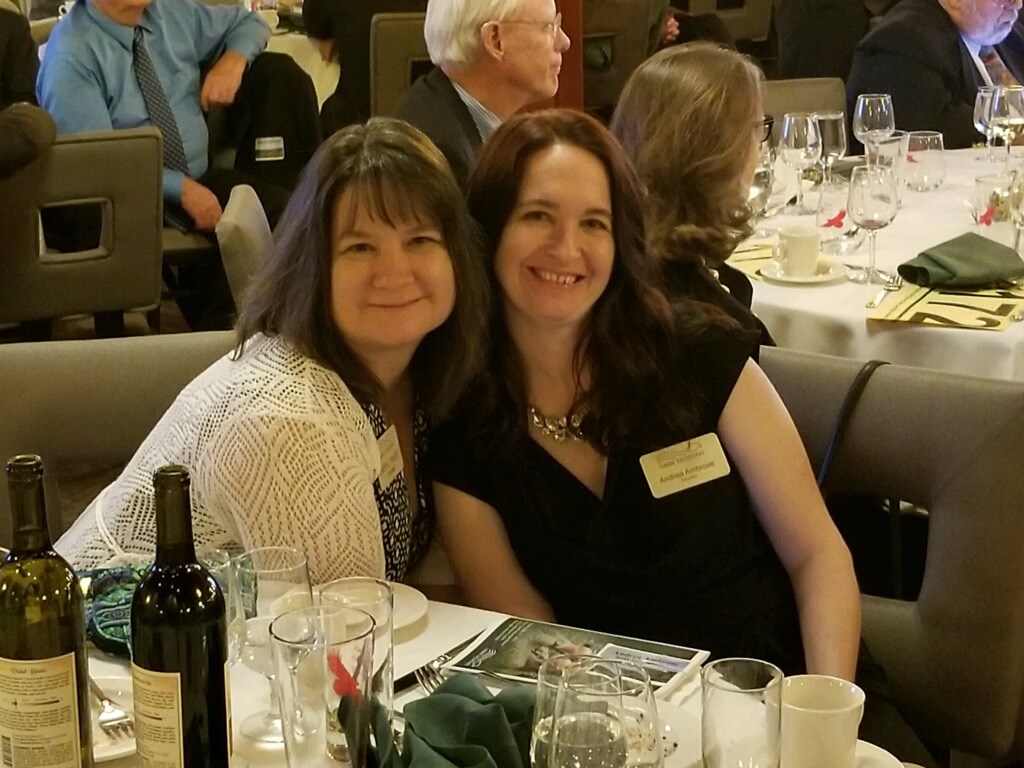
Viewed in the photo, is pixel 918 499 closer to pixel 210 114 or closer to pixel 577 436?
pixel 577 436

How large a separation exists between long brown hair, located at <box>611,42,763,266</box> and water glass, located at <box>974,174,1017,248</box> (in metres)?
0.71

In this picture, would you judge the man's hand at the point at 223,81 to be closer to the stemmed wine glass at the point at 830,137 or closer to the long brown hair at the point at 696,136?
the stemmed wine glass at the point at 830,137

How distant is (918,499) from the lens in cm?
188

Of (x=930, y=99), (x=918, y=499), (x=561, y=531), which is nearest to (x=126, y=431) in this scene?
(x=561, y=531)

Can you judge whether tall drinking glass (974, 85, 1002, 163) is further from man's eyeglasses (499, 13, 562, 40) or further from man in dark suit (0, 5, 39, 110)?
man in dark suit (0, 5, 39, 110)

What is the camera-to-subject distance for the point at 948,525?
1.83 meters

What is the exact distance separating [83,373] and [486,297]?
706 mm

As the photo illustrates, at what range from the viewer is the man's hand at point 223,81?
472cm

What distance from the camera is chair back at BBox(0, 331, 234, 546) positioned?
2.07 metres

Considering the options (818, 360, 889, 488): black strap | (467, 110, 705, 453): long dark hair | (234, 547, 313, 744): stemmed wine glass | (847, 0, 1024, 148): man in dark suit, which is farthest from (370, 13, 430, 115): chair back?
(234, 547, 313, 744): stemmed wine glass

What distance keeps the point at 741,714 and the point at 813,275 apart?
1.80 m

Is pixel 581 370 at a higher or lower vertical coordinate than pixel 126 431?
higher

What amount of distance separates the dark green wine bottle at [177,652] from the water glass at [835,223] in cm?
197

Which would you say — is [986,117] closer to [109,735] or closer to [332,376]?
[332,376]
